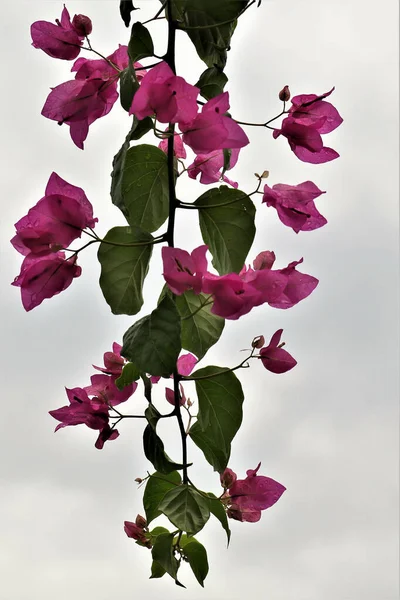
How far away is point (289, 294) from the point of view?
0.71m

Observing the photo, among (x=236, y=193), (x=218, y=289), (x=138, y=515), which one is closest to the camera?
(x=218, y=289)

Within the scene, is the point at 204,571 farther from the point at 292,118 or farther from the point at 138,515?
the point at 292,118

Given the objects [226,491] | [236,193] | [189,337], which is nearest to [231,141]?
[236,193]

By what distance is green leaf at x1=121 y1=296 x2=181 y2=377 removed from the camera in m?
0.65

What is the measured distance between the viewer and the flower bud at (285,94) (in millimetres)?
757

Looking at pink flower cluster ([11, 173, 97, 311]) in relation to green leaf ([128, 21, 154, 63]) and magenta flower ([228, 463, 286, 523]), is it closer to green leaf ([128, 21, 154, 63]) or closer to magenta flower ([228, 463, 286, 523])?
green leaf ([128, 21, 154, 63])

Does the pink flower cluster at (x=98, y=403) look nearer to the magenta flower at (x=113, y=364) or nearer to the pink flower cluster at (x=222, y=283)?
the magenta flower at (x=113, y=364)

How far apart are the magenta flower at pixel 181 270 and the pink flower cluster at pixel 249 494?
0.27m

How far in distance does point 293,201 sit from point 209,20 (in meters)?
0.19

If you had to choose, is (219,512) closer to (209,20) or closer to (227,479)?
(227,479)

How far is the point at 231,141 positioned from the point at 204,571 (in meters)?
0.44

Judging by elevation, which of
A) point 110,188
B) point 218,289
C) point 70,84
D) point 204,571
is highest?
point 70,84

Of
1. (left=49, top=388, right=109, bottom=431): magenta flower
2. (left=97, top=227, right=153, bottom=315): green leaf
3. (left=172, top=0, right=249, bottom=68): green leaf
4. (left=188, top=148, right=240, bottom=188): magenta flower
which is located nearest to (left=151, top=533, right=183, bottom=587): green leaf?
(left=49, top=388, right=109, bottom=431): magenta flower

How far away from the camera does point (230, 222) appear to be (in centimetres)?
74
